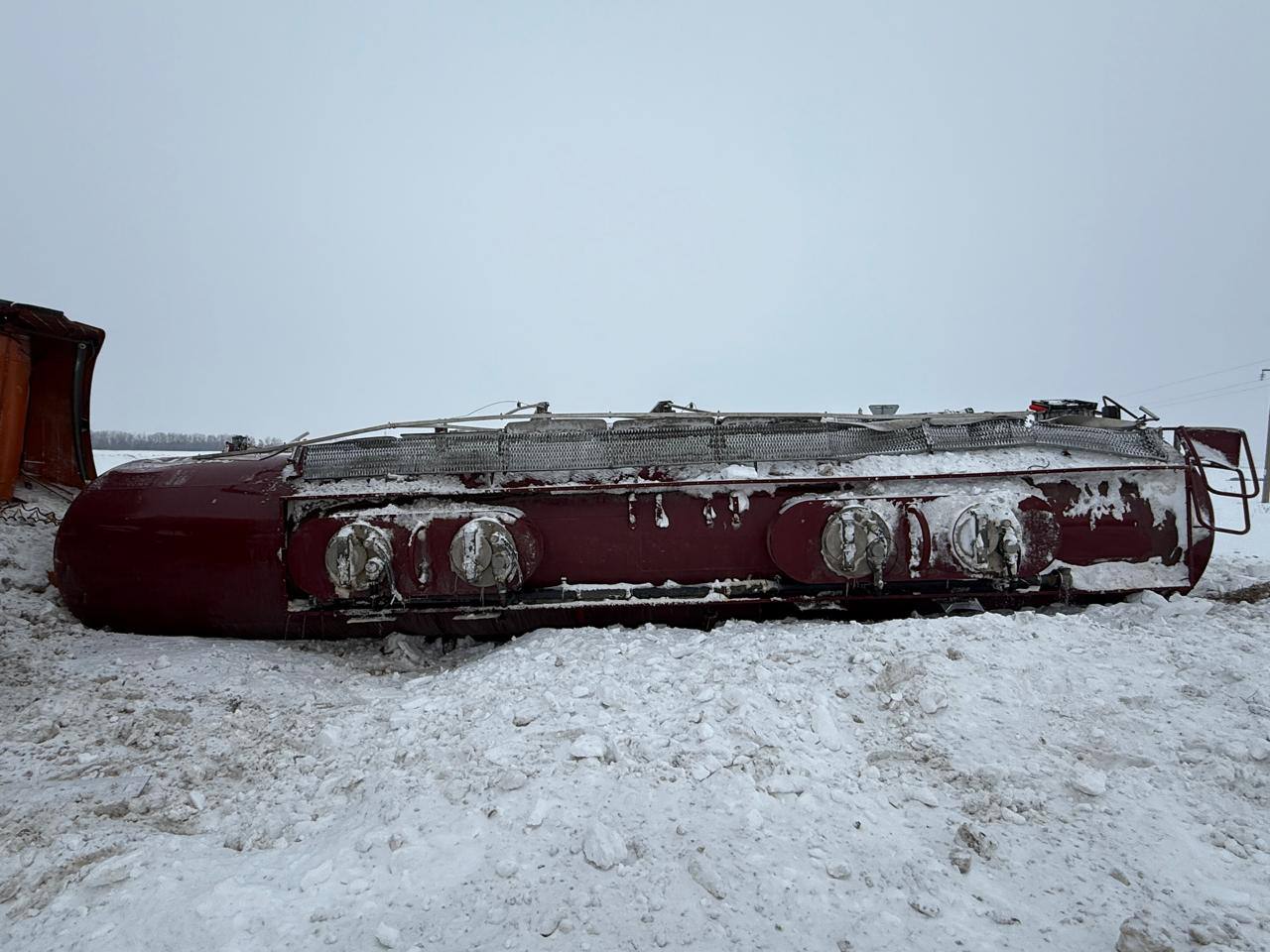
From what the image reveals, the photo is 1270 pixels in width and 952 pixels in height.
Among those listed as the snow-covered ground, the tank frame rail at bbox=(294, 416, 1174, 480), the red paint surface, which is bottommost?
the snow-covered ground

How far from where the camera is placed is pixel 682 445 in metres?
4.39

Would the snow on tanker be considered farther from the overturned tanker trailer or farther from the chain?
the chain

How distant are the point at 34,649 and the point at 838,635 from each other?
4.87 m

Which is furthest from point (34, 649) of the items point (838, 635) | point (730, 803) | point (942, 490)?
point (942, 490)

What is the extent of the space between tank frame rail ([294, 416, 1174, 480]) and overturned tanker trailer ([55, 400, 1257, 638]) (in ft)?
0.05

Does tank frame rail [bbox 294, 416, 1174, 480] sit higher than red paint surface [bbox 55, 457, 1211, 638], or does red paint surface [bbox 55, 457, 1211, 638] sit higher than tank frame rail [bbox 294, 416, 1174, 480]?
→ tank frame rail [bbox 294, 416, 1174, 480]

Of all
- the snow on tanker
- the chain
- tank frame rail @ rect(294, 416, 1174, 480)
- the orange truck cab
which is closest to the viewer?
the snow on tanker

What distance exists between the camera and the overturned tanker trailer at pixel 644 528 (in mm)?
4145

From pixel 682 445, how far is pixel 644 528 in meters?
0.61

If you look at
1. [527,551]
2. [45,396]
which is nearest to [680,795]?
[527,551]

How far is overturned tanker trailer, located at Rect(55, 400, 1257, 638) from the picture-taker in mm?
4145

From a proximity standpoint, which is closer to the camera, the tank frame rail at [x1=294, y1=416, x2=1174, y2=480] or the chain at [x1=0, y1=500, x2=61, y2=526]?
the tank frame rail at [x1=294, y1=416, x2=1174, y2=480]

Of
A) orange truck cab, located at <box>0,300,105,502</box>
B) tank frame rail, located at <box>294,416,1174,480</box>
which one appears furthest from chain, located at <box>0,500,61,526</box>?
tank frame rail, located at <box>294,416,1174,480</box>

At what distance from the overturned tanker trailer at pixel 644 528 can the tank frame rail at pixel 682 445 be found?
1 centimetres
